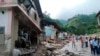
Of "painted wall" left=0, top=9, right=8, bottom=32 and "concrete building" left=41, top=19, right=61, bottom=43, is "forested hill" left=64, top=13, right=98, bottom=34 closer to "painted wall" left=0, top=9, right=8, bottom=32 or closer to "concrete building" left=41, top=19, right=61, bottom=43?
"concrete building" left=41, top=19, right=61, bottom=43

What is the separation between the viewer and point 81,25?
6512 cm

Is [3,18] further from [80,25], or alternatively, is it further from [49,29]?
[80,25]

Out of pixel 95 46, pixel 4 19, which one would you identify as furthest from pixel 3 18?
pixel 95 46

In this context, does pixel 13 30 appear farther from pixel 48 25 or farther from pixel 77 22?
pixel 77 22

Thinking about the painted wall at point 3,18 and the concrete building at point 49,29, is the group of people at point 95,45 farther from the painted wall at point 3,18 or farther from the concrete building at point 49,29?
the concrete building at point 49,29

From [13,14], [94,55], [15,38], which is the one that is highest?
[13,14]

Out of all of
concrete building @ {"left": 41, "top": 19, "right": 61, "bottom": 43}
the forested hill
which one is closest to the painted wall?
concrete building @ {"left": 41, "top": 19, "right": 61, "bottom": 43}

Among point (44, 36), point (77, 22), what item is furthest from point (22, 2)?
point (77, 22)

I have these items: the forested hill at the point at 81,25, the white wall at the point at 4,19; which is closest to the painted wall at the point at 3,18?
the white wall at the point at 4,19

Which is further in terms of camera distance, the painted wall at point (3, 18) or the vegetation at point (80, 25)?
the vegetation at point (80, 25)

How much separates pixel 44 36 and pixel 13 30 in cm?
1801

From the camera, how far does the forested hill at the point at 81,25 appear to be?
57312 mm

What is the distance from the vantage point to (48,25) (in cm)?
3622

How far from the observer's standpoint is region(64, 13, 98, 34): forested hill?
5731cm
